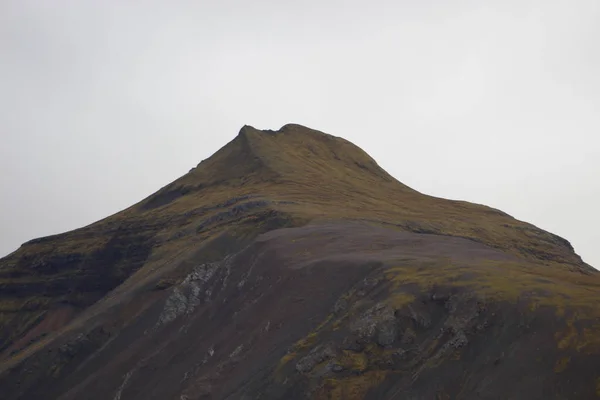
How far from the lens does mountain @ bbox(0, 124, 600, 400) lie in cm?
2947

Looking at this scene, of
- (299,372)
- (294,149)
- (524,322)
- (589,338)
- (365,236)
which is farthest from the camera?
(294,149)

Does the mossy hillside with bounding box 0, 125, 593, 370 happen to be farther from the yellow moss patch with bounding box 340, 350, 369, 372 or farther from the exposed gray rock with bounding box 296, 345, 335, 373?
the yellow moss patch with bounding box 340, 350, 369, 372

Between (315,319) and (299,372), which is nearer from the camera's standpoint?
(299,372)

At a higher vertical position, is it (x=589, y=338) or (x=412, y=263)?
(x=412, y=263)

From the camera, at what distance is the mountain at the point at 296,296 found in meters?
29.5

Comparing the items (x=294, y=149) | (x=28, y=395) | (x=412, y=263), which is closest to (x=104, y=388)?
(x=28, y=395)

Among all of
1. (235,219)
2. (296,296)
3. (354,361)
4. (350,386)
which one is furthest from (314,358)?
(235,219)

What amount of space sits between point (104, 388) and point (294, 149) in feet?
141

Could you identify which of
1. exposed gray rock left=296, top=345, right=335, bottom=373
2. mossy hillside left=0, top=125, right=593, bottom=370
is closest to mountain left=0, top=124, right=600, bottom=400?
exposed gray rock left=296, top=345, right=335, bottom=373

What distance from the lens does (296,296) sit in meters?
41.8

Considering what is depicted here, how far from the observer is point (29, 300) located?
7356cm

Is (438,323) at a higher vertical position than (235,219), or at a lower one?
lower

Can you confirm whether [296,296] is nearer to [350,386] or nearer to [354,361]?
[354,361]

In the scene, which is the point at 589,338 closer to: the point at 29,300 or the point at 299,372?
the point at 299,372
